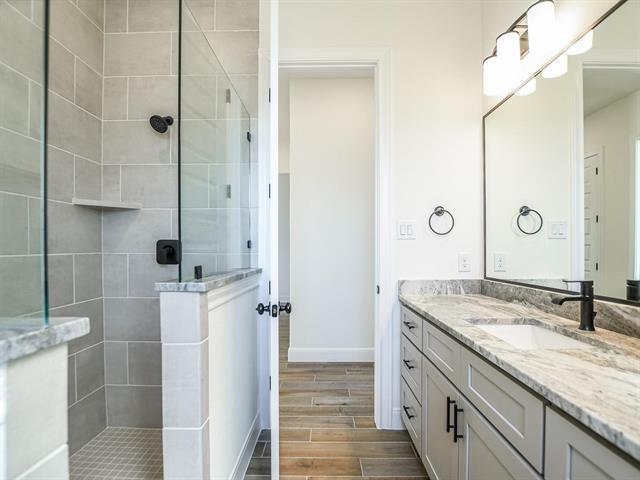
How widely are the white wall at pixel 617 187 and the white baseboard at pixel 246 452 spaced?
1.75 metres

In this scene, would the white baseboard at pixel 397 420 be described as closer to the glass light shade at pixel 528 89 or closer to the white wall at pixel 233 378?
the white wall at pixel 233 378

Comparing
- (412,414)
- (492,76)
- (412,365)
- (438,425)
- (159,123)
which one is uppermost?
(492,76)

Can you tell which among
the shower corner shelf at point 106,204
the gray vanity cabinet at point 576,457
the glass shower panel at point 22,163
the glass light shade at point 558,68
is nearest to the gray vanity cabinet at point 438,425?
the gray vanity cabinet at point 576,457

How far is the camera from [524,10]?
5.15ft

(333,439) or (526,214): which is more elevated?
(526,214)

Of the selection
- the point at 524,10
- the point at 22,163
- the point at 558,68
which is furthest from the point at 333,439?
the point at 524,10

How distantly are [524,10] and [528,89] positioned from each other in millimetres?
421

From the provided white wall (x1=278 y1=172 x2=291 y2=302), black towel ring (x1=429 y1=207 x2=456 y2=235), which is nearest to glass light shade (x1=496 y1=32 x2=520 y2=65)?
black towel ring (x1=429 y1=207 x2=456 y2=235)

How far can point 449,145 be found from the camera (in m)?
1.95

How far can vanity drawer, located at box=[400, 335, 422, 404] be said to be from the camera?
1.54m

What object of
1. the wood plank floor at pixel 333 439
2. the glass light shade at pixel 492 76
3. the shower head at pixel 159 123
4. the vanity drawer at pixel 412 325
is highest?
the glass light shade at pixel 492 76

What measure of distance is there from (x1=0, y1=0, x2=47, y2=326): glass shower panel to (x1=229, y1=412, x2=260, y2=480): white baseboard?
1194 millimetres

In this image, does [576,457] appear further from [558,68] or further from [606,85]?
[558,68]

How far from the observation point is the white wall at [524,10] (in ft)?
3.94
